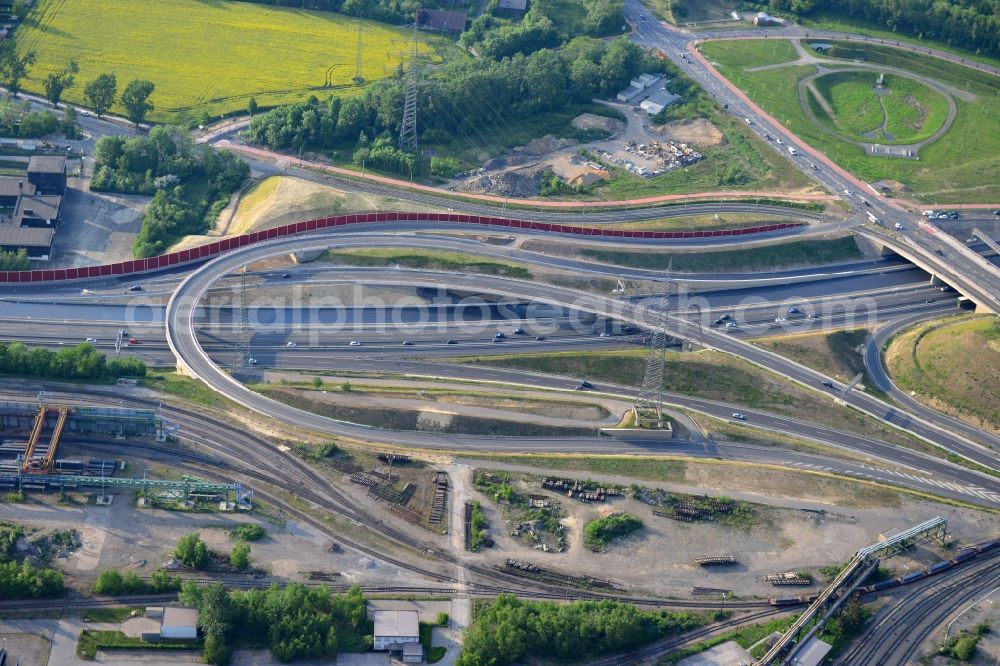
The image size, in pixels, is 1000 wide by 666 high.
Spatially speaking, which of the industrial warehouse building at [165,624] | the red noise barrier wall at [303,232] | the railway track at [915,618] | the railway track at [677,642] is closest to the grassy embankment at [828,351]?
the red noise barrier wall at [303,232]

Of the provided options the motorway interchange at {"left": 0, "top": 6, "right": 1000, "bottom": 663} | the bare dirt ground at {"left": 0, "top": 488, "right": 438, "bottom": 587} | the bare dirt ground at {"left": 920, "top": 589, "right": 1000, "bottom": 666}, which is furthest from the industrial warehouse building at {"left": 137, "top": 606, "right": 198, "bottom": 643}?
the bare dirt ground at {"left": 920, "top": 589, "right": 1000, "bottom": 666}

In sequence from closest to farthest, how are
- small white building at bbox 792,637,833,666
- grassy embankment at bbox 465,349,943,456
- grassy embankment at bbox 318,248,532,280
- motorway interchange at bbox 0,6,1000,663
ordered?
small white building at bbox 792,637,833,666, motorway interchange at bbox 0,6,1000,663, grassy embankment at bbox 465,349,943,456, grassy embankment at bbox 318,248,532,280

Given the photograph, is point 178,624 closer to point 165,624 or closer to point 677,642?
point 165,624

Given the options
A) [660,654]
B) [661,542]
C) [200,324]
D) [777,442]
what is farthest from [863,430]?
[200,324]

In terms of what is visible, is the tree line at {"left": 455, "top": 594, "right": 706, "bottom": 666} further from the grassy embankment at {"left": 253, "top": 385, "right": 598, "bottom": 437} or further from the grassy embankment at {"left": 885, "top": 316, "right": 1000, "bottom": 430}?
the grassy embankment at {"left": 885, "top": 316, "right": 1000, "bottom": 430}

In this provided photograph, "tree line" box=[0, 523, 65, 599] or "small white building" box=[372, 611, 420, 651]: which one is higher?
"small white building" box=[372, 611, 420, 651]

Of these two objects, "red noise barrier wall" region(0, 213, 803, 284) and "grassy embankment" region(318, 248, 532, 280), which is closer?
"red noise barrier wall" region(0, 213, 803, 284)

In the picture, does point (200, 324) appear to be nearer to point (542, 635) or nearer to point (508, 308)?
point (508, 308)

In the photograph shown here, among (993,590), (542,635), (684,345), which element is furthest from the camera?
(684,345)
